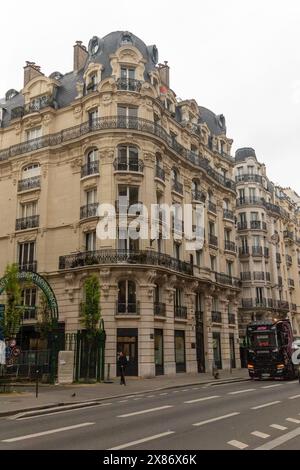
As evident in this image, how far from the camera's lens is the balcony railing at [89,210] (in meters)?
33.5

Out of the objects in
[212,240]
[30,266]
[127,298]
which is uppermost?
[212,240]

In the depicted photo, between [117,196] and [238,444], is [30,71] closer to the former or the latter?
[117,196]

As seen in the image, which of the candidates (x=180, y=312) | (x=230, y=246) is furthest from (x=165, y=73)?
(x=180, y=312)

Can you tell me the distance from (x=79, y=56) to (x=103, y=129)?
10.9 metres

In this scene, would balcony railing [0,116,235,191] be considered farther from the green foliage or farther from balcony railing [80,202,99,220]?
the green foliage

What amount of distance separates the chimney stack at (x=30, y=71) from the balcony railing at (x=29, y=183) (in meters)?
9.51

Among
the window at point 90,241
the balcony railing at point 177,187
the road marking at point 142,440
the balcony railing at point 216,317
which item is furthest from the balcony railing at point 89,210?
the road marking at point 142,440

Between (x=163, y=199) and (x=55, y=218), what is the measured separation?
27.2ft

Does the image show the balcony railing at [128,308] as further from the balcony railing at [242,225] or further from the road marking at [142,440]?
the balcony railing at [242,225]

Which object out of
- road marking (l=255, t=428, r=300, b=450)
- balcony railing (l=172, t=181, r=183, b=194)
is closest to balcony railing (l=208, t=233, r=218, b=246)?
balcony railing (l=172, t=181, r=183, b=194)

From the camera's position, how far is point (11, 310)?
23.9 meters

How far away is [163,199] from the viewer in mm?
36281
